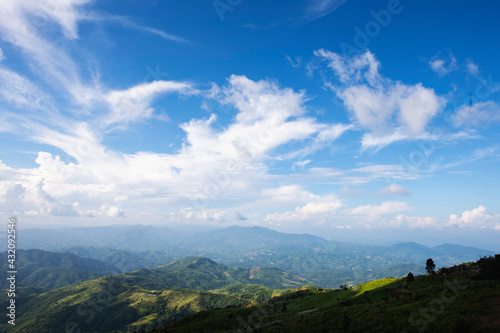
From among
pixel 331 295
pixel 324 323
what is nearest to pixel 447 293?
pixel 324 323

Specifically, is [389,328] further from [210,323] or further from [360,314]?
[210,323]

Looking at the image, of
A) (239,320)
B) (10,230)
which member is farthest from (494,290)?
(10,230)

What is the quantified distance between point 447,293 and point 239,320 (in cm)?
5414

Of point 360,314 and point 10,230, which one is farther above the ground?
point 10,230

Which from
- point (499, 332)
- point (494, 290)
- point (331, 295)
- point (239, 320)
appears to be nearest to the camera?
point (499, 332)

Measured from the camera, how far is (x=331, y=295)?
81.0 metres

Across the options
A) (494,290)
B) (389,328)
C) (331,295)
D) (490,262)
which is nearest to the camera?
(389,328)

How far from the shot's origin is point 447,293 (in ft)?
131

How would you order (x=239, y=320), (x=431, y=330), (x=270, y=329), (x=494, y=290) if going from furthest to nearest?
(x=239, y=320), (x=270, y=329), (x=494, y=290), (x=431, y=330)

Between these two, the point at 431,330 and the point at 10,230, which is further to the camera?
the point at 10,230

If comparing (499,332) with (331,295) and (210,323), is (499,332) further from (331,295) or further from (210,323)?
(210,323)

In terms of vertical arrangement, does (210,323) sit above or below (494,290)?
below

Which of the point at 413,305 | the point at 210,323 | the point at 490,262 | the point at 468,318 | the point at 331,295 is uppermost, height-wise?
the point at 490,262

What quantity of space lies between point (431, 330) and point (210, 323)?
6317cm
